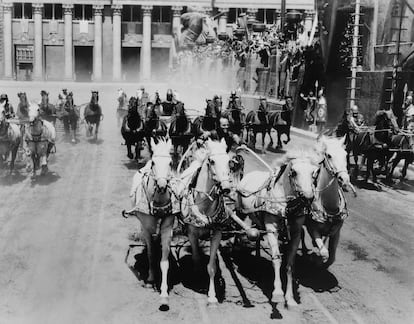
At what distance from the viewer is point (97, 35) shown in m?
70.0

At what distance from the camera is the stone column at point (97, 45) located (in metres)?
69.6

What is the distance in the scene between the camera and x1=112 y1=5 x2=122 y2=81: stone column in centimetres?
6994

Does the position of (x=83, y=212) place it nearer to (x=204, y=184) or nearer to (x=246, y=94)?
(x=204, y=184)

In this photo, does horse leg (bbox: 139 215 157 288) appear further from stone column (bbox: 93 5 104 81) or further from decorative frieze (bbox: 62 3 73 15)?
stone column (bbox: 93 5 104 81)

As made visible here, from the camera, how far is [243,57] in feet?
144

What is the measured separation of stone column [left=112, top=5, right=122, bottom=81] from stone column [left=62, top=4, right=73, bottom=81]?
5.00 meters

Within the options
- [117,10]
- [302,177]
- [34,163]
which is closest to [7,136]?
[34,163]

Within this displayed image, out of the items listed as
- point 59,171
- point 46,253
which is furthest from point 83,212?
point 59,171

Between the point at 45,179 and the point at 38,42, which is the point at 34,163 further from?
the point at 38,42

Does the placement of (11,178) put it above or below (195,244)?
below

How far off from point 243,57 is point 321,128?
56.0 feet

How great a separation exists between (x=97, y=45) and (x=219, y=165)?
65.3m

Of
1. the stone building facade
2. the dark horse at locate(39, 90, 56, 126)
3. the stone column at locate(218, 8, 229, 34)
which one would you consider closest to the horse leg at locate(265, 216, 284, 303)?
the dark horse at locate(39, 90, 56, 126)

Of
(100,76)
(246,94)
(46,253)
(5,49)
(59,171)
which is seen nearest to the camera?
(46,253)
